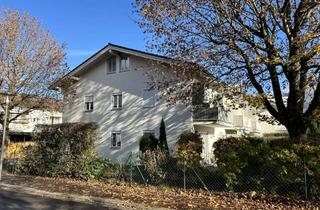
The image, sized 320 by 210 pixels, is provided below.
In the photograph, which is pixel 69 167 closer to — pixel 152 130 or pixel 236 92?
pixel 236 92

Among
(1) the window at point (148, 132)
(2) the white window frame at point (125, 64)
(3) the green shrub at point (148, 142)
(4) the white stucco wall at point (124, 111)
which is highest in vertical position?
(2) the white window frame at point (125, 64)

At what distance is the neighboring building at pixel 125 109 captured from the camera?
2727cm

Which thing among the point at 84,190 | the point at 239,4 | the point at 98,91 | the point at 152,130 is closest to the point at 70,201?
the point at 84,190

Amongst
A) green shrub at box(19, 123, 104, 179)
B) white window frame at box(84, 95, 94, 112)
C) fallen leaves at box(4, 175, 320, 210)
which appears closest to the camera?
fallen leaves at box(4, 175, 320, 210)

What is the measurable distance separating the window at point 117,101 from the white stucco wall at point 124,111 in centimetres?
29

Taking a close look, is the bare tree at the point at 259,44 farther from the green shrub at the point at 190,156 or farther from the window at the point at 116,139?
the window at the point at 116,139

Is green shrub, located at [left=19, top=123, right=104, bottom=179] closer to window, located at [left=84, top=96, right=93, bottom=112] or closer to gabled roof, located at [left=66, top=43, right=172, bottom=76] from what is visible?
gabled roof, located at [left=66, top=43, right=172, bottom=76]

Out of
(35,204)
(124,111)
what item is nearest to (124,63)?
(124,111)

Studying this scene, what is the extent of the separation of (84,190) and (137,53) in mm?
16279

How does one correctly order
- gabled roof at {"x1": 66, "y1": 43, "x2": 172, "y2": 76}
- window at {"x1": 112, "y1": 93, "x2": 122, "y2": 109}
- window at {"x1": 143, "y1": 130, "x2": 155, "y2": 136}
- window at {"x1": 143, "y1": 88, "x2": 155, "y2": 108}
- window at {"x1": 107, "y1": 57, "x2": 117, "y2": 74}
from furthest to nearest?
1. window at {"x1": 107, "y1": 57, "x2": 117, "y2": 74}
2. window at {"x1": 112, "y1": 93, "x2": 122, "y2": 109}
3. window at {"x1": 143, "y1": 88, "x2": 155, "y2": 108}
4. gabled roof at {"x1": 66, "y1": 43, "x2": 172, "y2": 76}
5. window at {"x1": 143, "y1": 130, "x2": 155, "y2": 136}

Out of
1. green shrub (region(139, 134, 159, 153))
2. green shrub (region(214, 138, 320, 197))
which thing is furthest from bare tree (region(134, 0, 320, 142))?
green shrub (region(139, 134, 159, 153))

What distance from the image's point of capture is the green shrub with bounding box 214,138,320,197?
1068 centimetres

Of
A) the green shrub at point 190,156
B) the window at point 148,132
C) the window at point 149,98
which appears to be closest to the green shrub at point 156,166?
the green shrub at point 190,156

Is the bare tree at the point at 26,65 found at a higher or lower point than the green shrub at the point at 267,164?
higher
